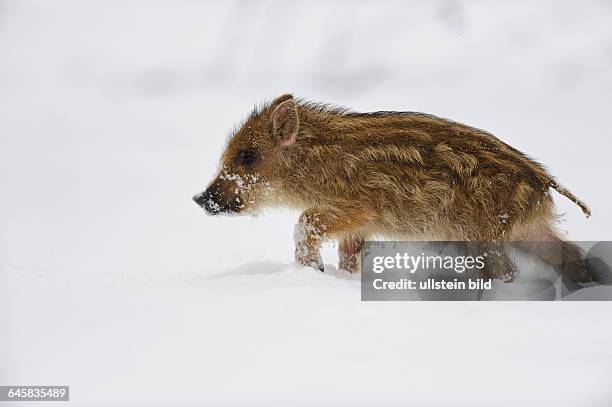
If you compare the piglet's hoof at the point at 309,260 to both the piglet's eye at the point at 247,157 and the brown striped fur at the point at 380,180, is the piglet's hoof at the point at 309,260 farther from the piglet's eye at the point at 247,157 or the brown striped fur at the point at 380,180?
the piglet's eye at the point at 247,157

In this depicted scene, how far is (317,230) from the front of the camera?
3262 mm

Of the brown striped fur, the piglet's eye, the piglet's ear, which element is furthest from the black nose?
the piglet's ear

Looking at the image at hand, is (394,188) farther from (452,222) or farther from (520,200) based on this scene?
(520,200)

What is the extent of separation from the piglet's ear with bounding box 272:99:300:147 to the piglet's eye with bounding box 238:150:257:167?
127 millimetres

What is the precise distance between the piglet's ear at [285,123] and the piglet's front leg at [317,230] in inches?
14.8

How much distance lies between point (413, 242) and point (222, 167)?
93cm

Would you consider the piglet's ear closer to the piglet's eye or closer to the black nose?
the piglet's eye

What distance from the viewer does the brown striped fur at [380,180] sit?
318cm

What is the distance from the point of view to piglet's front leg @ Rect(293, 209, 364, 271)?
3260 millimetres

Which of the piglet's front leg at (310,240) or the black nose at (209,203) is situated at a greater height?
the black nose at (209,203)


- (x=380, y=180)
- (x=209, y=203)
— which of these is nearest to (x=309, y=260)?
(x=380, y=180)

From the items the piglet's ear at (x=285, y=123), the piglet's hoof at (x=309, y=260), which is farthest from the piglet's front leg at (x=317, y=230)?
the piglet's ear at (x=285, y=123)

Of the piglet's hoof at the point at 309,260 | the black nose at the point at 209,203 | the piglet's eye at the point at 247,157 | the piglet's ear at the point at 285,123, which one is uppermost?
the piglet's ear at the point at 285,123

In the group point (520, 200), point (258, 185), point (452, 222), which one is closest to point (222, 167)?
point (258, 185)
